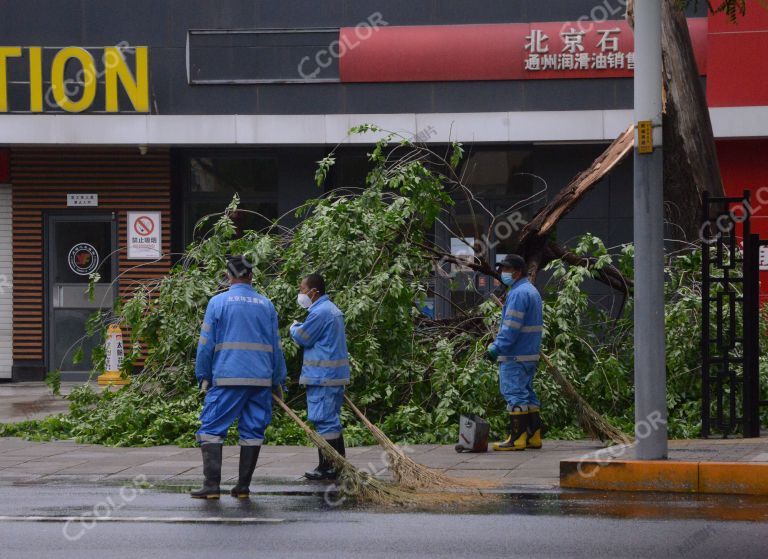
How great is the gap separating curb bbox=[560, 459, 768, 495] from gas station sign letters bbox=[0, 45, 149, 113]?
38.4 ft

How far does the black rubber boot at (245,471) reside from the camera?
847 cm

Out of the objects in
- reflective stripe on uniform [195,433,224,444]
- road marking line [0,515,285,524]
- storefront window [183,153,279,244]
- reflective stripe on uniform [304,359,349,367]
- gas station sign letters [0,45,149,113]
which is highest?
gas station sign letters [0,45,149,113]

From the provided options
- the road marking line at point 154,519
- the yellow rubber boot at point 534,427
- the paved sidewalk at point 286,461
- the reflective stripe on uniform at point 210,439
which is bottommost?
the paved sidewalk at point 286,461

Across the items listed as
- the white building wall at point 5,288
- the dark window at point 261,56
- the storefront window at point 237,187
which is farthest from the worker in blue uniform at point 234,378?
the white building wall at point 5,288

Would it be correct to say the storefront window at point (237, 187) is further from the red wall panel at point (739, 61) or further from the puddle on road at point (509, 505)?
the puddle on road at point (509, 505)

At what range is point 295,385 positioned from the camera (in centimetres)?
1257

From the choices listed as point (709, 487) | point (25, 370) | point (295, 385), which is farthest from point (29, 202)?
point (709, 487)

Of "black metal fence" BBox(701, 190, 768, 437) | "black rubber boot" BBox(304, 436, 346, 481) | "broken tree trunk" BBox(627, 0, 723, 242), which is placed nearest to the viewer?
"black rubber boot" BBox(304, 436, 346, 481)

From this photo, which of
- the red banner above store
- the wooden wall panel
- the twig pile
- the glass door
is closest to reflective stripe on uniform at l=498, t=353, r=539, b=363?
the twig pile

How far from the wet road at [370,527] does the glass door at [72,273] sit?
11.4 metres

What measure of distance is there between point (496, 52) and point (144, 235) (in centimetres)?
658

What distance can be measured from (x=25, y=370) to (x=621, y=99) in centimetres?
1089

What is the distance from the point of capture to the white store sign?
19.6 meters

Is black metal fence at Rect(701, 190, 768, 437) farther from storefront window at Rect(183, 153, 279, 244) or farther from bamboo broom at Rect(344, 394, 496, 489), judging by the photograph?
storefront window at Rect(183, 153, 279, 244)
